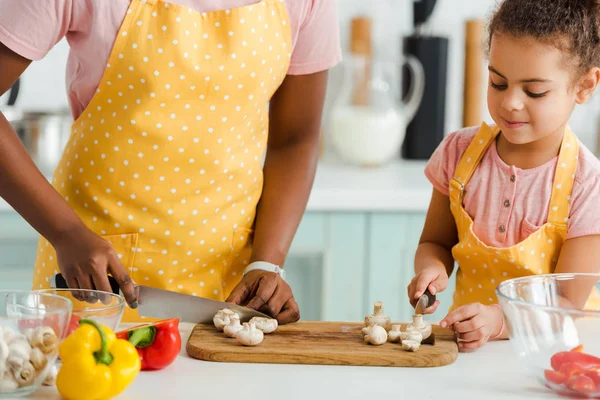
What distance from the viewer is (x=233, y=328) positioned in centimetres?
113

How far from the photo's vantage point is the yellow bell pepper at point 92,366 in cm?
89

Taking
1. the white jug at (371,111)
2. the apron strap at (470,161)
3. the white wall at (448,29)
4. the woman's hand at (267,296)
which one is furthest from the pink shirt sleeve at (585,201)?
the white wall at (448,29)

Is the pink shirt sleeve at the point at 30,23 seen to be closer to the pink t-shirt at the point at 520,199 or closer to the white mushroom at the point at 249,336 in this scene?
the white mushroom at the point at 249,336

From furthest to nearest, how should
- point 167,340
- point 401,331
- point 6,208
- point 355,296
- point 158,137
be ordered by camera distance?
point 355,296, point 6,208, point 158,137, point 401,331, point 167,340

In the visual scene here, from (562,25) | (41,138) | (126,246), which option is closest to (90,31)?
(126,246)

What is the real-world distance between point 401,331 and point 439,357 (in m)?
0.10

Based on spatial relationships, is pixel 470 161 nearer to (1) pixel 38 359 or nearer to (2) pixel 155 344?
(2) pixel 155 344

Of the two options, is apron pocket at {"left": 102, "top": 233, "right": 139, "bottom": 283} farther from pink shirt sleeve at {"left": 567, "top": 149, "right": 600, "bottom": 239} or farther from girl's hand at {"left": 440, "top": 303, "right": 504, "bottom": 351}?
pink shirt sleeve at {"left": 567, "top": 149, "right": 600, "bottom": 239}

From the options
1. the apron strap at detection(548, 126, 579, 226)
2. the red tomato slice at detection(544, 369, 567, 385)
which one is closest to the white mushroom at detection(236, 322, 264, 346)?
the red tomato slice at detection(544, 369, 567, 385)

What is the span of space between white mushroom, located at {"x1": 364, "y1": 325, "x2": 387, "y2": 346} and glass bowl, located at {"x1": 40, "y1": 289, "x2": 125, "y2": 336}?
32cm

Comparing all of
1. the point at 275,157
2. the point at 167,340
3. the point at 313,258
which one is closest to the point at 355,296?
the point at 313,258

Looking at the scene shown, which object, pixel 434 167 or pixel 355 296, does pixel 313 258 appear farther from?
pixel 434 167

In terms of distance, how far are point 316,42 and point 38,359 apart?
717 millimetres

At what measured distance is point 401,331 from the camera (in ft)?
3.82
